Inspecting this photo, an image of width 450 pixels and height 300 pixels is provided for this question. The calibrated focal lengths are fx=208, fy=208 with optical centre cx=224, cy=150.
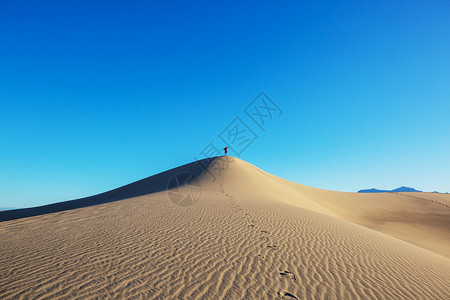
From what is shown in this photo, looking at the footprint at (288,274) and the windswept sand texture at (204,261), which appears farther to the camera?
the footprint at (288,274)

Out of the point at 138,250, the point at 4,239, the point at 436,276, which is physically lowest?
the point at 436,276

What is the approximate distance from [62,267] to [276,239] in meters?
6.45

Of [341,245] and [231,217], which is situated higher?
[231,217]

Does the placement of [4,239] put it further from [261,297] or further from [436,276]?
[436,276]

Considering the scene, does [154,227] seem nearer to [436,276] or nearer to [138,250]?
[138,250]

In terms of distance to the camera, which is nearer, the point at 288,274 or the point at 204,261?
the point at 288,274

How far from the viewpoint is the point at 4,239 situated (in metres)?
7.43

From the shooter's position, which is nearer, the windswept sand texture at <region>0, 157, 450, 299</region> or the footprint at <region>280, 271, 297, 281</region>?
the windswept sand texture at <region>0, 157, 450, 299</region>

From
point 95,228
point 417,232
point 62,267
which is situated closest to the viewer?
point 62,267

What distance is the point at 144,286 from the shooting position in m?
4.46

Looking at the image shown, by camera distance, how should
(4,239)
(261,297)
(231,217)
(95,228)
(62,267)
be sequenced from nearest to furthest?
1. (261,297)
2. (62,267)
3. (4,239)
4. (95,228)
5. (231,217)

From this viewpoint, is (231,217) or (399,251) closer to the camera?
(399,251)

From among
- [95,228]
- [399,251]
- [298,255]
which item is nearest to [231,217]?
[298,255]

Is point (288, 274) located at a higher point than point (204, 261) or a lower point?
lower
